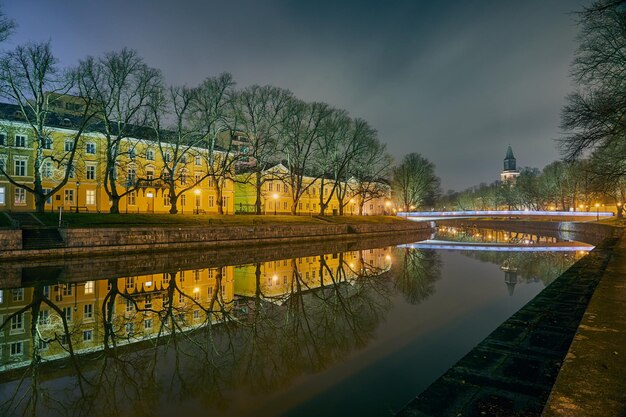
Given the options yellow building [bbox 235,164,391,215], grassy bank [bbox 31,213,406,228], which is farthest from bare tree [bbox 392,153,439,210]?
grassy bank [bbox 31,213,406,228]

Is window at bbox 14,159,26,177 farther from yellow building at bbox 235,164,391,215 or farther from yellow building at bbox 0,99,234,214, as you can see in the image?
yellow building at bbox 235,164,391,215

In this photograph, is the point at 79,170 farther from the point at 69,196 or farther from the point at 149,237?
the point at 149,237

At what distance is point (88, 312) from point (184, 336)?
4.17 meters

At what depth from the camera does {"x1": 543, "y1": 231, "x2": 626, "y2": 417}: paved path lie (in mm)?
3092

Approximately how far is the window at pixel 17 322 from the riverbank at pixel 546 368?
9631mm

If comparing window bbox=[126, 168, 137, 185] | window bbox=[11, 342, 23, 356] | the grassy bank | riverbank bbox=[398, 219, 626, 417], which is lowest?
window bbox=[11, 342, 23, 356]

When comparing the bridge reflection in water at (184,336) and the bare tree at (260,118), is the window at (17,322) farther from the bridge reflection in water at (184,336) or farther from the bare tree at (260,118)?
the bare tree at (260,118)

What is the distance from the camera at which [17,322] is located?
10.0 metres

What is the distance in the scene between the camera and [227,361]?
7.27m

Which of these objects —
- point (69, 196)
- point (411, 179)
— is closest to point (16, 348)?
point (69, 196)

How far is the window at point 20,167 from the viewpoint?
1629 inches

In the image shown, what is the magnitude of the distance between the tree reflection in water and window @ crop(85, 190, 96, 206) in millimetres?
34351

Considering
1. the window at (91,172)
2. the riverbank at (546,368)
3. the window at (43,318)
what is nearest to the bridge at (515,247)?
the riverbank at (546,368)

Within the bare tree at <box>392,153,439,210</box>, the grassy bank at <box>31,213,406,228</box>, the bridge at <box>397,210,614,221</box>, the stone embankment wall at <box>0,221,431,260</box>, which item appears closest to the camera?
the stone embankment wall at <box>0,221,431,260</box>
